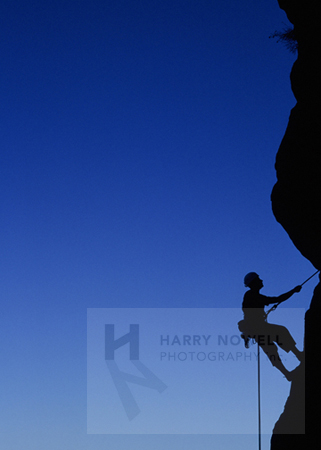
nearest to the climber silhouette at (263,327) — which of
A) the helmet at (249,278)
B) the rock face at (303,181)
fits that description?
the helmet at (249,278)

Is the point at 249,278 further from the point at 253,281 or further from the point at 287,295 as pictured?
the point at 287,295

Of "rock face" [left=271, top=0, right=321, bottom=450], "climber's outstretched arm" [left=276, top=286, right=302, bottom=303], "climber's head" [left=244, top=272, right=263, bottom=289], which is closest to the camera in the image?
"rock face" [left=271, top=0, right=321, bottom=450]

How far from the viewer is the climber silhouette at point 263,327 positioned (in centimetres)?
1273

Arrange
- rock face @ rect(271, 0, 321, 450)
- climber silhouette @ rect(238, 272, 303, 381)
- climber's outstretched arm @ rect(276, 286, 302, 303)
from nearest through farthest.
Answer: rock face @ rect(271, 0, 321, 450) → climber's outstretched arm @ rect(276, 286, 302, 303) → climber silhouette @ rect(238, 272, 303, 381)

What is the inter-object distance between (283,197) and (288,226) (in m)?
0.75

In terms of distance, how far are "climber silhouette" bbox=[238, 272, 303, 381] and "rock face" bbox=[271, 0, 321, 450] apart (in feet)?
2.24

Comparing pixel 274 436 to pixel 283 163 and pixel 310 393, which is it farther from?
pixel 283 163

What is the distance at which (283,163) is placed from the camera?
13.3 meters

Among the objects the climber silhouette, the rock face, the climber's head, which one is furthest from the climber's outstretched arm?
the climber's head

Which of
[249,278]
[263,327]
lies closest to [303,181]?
[249,278]

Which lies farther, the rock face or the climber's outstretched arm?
the climber's outstretched arm

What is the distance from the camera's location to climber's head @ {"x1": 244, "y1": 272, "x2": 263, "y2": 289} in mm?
13375

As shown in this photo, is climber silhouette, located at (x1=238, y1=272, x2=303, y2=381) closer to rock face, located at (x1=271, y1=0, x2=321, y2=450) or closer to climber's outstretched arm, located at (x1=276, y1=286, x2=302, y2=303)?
climber's outstretched arm, located at (x1=276, y1=286, x2=302, y2=303)

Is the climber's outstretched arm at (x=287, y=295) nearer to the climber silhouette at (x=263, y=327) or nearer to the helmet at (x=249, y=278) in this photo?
the climber silhouette at (x=263, y=327)
